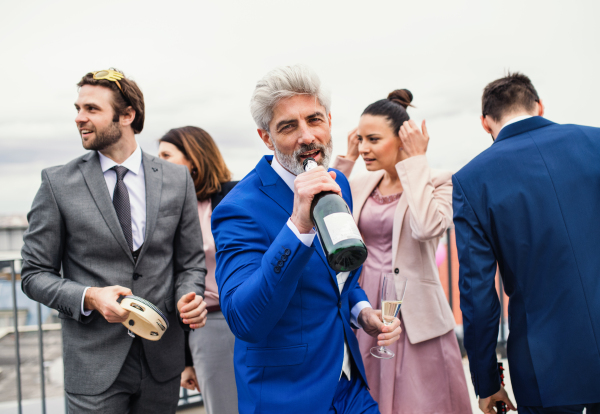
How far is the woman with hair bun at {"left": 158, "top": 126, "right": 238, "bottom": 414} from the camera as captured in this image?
2.34 m

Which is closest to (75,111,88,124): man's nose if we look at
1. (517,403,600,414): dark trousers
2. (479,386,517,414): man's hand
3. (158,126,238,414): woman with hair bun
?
(158,126,238,414): woman with hair bun

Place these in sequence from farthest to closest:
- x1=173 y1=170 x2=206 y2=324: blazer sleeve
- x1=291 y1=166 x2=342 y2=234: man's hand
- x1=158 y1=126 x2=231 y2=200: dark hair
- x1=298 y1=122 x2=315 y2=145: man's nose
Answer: x1=158 y1=126 x2=231 y2=200: dark hair < x1=173 y1=170 x2=206 y2=324: blazer sleeve < x1=298 y1=122 x2=315 y2=145: man's nose < x1=291 y1=166 x2=342 y2=234: man's hand

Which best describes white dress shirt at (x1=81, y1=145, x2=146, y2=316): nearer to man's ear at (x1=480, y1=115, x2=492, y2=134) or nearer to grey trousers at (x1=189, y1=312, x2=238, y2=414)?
grey trousers at (x1=189, y1=312, x2=238, y2=414)

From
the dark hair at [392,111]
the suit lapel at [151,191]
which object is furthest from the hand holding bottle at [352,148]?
the suit lapel at [151,191]

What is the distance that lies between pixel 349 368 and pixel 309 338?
30 cm

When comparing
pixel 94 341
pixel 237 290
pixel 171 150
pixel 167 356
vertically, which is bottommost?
pixel 167 356

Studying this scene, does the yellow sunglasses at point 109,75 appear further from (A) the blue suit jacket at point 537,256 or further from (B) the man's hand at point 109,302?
(A) the blue suit jacket at point 537,256

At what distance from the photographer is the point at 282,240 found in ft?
3.22

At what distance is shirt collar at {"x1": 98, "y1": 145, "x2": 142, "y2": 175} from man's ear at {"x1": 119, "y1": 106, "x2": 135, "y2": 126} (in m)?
0.12

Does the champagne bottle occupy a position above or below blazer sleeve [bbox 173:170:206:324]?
below

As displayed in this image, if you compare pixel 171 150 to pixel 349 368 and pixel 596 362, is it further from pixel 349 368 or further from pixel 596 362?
pixel 596 362

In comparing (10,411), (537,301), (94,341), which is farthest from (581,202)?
(10,411)

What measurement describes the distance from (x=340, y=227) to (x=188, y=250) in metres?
1.32

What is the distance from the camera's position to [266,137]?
1405 millimetres
